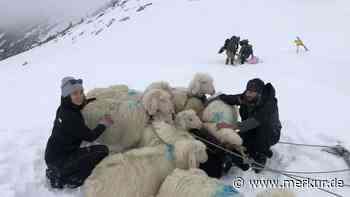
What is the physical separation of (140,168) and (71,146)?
0.83 metres

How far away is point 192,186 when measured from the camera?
128 inches

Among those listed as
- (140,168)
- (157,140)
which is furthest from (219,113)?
(140,168)

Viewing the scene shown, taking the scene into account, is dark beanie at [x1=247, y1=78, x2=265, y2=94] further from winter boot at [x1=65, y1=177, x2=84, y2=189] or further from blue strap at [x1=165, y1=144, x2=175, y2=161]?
winter boot at [x1=65, y1=177, x2=84, y2=189]

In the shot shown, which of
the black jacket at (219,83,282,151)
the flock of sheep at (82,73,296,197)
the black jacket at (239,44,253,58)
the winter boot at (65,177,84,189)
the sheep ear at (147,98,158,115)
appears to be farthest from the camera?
the black jacket at (239,44,253,58)

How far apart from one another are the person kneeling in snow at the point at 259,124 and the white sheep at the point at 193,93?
23.8 inches

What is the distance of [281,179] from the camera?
4242 mm

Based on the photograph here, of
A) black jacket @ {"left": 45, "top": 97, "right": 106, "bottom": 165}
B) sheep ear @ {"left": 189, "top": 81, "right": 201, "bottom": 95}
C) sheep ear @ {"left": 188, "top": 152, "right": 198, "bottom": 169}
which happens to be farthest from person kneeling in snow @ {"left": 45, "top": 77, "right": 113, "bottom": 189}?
sheep ear @ {"left": 189, "top": 81, "right": 201, "bottom": 95}

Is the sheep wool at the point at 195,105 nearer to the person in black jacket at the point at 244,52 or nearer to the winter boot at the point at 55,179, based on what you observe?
the winter boot at the point at 55,179

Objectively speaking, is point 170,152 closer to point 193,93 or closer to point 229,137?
point 229,137

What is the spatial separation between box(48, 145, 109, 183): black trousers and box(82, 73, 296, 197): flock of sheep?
0.12 m

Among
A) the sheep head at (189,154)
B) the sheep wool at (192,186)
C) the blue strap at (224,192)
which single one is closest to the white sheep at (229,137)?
the sheep head at (189,154)

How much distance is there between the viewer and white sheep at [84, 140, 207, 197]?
142 inches

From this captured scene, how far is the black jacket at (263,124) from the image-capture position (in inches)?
170

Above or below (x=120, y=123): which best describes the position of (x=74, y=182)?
below
